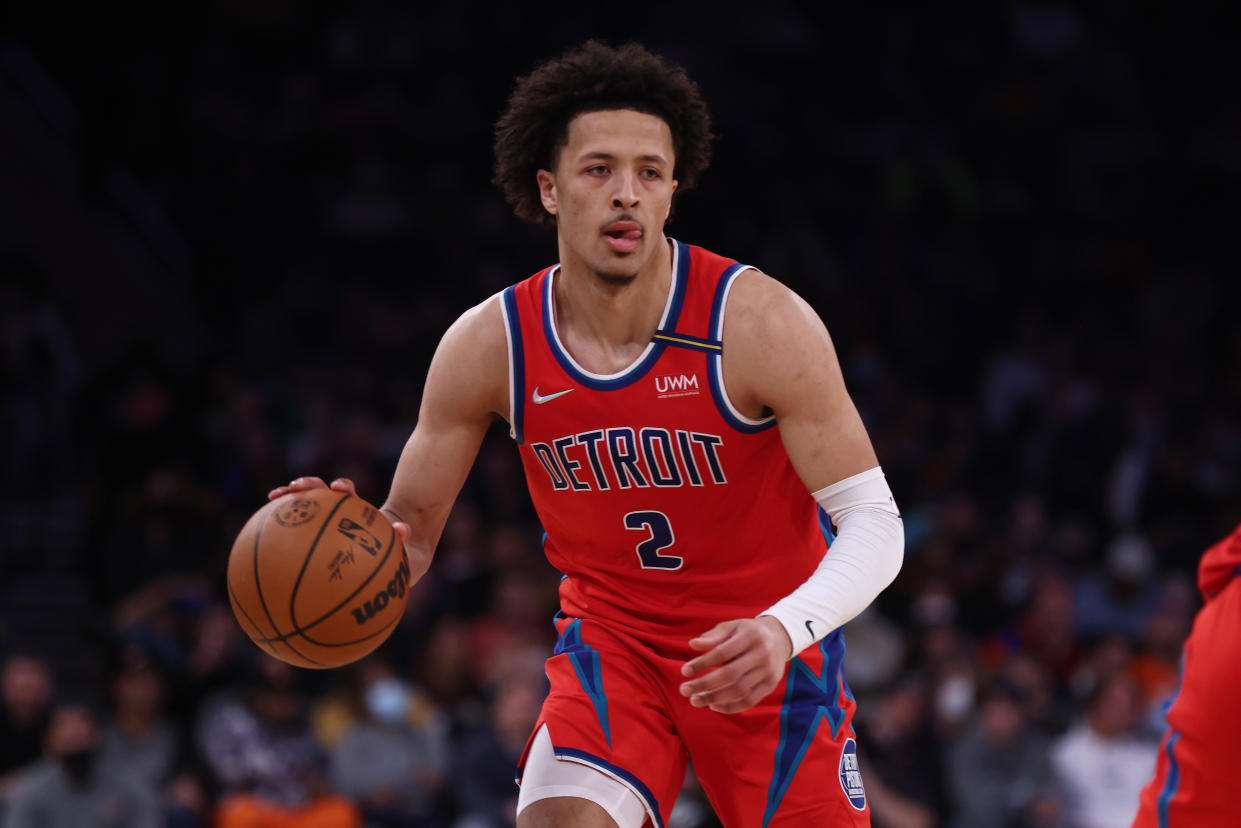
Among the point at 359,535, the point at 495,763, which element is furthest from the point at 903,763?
the point at 359,535

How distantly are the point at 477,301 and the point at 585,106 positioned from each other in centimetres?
752

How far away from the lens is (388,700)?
766 centimetres

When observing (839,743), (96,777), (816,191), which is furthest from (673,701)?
(816,191)

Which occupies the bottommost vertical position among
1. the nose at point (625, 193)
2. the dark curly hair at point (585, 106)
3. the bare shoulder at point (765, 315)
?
the bare shoulder at point (765, 315)

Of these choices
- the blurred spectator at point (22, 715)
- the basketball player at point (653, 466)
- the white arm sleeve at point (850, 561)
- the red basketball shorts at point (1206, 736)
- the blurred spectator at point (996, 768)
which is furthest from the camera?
the blurred spectator at point (996, 768)

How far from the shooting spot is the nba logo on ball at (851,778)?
348 cm

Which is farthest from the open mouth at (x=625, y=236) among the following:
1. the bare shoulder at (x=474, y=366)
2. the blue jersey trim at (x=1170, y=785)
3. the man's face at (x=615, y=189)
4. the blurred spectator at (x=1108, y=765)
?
the blurred spectator at (x=1108, y=765)

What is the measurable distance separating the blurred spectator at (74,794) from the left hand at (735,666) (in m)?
4.95

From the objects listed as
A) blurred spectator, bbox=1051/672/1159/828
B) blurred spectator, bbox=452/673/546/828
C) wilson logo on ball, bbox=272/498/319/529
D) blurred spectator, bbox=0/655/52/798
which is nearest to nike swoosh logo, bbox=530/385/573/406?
wilson logo on ball, bbox=272/498/319/529

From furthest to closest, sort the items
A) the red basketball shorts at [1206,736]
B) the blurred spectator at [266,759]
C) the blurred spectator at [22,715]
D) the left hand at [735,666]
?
the blurred spectator at [22,715], the blurred spectator at [266,759], the red basketball shorts at [1206,736], the left hand at [735,666]

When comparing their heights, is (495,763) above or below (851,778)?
above

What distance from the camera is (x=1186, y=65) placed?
13.1m

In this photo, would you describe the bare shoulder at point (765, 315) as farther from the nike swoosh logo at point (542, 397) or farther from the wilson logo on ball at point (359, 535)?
the wilson logo on ball at point (359, 535)

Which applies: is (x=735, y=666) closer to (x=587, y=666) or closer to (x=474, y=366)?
(x=587, y=666)
